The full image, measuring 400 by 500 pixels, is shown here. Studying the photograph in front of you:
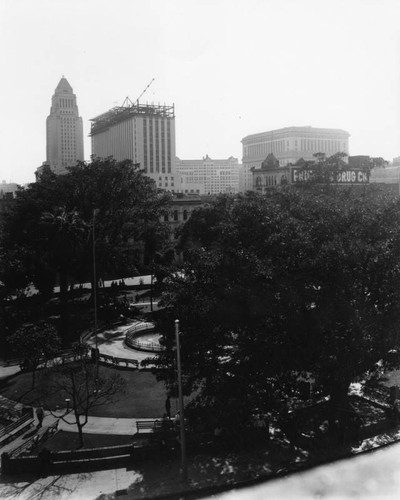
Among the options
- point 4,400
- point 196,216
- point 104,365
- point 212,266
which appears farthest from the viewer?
point 196,216

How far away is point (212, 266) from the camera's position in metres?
29.3

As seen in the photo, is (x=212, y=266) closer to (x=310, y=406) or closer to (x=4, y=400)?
(x=310, y=406)

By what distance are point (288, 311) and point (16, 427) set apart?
16630mm

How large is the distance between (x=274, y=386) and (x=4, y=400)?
18.6 m

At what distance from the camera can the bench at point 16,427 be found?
30283mm

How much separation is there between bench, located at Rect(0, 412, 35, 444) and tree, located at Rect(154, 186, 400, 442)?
8.87 meters

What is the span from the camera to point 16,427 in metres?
31.4

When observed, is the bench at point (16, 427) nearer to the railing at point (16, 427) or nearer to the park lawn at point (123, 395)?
the railing at point (16, 427)

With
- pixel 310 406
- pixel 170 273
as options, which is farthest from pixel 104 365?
pixel 310 406

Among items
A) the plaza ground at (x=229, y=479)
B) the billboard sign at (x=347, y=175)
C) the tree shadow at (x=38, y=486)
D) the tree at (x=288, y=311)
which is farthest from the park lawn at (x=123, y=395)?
the billboard sign at (x=347, y=175)

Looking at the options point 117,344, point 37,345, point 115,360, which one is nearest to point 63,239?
point 117,344

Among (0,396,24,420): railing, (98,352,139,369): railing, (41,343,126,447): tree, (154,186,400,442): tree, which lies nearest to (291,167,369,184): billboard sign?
(98,352,139,369): railing

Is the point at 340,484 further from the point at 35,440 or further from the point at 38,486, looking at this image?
the point at 35,440

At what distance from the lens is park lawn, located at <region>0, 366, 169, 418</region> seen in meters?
33.5
